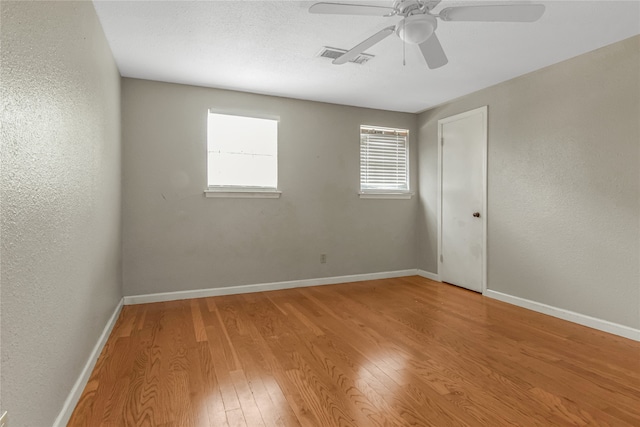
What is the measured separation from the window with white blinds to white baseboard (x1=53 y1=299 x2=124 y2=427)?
3.38 m

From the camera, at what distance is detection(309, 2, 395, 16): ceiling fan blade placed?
1788mm

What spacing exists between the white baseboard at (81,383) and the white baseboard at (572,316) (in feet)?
12.7

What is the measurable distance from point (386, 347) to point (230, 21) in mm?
2686

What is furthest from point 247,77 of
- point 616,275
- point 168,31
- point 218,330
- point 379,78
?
point 616,275

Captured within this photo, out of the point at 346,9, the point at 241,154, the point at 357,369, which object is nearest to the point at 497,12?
the point at 346,9

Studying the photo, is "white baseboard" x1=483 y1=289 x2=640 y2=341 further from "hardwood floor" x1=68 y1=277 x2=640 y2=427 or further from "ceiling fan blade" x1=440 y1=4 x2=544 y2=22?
"ceiling fan blade" x1=440 y1=4 x2=544 y2=22

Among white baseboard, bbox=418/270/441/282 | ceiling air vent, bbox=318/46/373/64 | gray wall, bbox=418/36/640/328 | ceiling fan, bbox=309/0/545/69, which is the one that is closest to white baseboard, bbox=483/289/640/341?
gray wall, bbox=418/36/640/328

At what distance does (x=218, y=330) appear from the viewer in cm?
287

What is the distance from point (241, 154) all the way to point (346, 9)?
8.37 feet

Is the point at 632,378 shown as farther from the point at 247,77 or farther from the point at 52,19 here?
the point at 247,77

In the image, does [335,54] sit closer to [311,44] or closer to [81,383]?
[311,44]

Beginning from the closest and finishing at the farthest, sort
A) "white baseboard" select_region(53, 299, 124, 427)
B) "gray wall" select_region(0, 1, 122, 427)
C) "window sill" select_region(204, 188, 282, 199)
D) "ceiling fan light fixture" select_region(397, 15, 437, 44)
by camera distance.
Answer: "gray wall" select_region(0, 1, 122, 427) → "white baseboard" select_region(53, 299, 124, 427) → "ceiling fan light fixture" select_region(397, 15, 437, 44) → "window sill" select_region(204, 188, 282, 199)

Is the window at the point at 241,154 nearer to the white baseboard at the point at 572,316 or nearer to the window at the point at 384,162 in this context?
the window at the point at 384,162

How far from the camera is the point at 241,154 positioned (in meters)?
4.09
